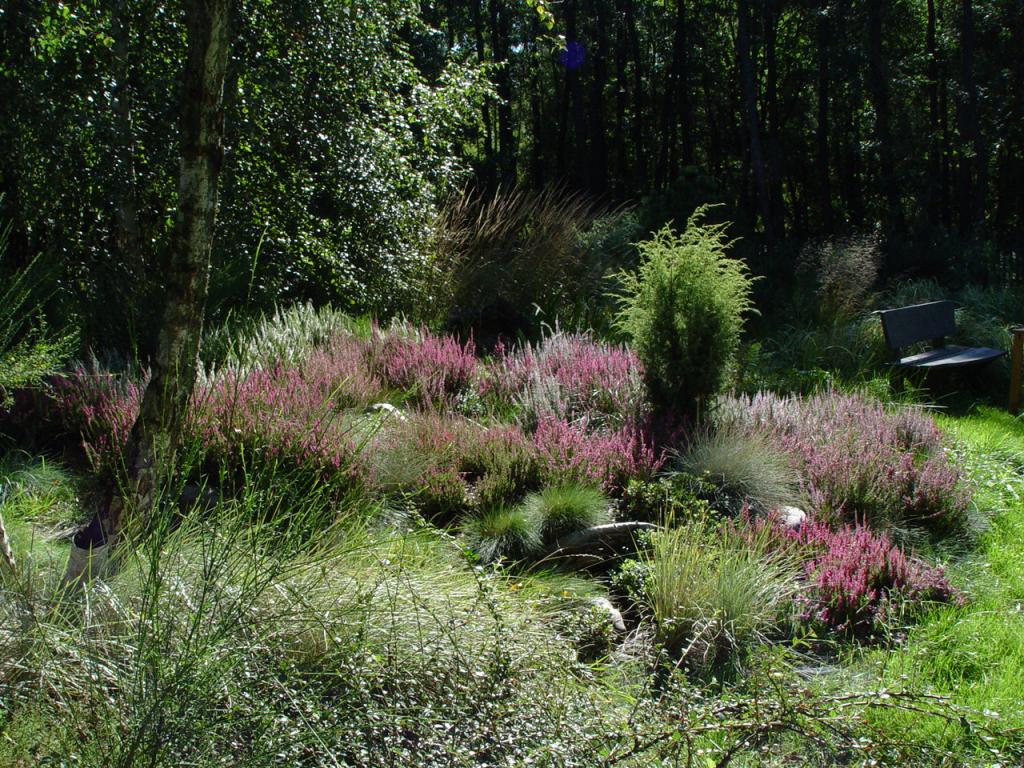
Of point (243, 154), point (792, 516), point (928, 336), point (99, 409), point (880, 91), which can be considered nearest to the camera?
point (792, 516)

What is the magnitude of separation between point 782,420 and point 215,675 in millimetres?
4380

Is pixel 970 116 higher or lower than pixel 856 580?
higher

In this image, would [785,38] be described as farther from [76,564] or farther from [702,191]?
[76,564]

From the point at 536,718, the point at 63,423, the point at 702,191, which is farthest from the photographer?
the point at 702,191

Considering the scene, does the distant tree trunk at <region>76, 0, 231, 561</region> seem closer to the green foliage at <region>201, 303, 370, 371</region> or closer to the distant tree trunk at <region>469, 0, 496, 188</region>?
the green foliage at <region>201, 303, 370, 371</region>

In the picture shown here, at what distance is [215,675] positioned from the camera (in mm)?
2137

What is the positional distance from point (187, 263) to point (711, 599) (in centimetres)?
241

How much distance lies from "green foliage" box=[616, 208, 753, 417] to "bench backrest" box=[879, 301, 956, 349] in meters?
2.53

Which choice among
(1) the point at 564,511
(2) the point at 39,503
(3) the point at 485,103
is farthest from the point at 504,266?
(3) the point at 485,103

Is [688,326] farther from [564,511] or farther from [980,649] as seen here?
[980,649]

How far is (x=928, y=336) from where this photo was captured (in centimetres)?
780

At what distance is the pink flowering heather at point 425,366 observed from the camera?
624cm

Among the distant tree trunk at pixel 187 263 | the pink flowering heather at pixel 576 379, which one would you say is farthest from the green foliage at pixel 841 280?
the distant tree trunk at pixel 187 263

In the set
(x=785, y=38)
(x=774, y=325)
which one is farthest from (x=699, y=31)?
(x=774, y=325)
